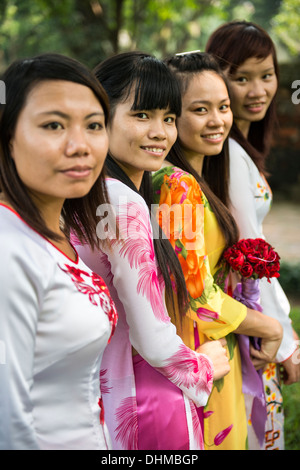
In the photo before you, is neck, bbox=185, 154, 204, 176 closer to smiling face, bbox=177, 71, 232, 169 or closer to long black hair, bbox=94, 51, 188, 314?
smiling face, bbox=177, 71, 232, 169

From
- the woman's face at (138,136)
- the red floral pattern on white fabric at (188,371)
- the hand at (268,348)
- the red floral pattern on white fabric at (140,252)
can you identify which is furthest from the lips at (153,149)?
the hand at (268,348)

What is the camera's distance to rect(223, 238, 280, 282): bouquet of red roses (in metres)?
1.97

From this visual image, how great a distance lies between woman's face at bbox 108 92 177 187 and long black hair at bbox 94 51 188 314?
2cm

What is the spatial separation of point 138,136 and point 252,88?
0.96 m

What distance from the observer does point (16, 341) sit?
1087 millimetres

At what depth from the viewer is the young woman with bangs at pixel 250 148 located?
92.0 inches

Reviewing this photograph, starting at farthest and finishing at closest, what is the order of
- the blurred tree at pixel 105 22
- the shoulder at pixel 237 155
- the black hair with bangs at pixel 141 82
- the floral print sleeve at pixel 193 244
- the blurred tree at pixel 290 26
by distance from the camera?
the blurred tree at pixel 290 26 → the blurred tree at pixel 105 22 → the shoulder at pixel 237 155 → the floral print sleeve at pixel 193 244 → the black hair with bangs at pixel 141 82

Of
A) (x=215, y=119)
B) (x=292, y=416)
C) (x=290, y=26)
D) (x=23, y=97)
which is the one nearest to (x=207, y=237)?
(x=215, y=119)

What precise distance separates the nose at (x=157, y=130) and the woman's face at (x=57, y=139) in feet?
1.49

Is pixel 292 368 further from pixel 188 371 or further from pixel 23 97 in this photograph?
pixel 23 97

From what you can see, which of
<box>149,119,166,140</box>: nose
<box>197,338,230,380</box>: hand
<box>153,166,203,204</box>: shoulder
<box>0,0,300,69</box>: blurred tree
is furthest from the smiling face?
<box>0,0,300,69</box>: blurred tree

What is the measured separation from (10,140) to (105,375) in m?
0.79

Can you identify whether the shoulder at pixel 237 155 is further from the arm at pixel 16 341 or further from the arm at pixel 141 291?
the arm at pixel 16 341
